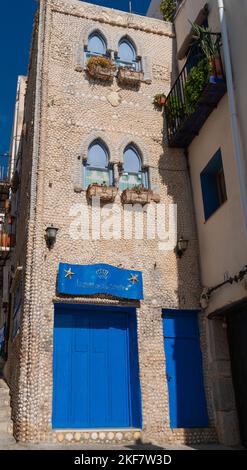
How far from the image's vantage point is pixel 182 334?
36.2 feet

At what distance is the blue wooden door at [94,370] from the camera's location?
988cm

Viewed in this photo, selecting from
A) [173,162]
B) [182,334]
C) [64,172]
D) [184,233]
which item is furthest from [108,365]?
[173,162]

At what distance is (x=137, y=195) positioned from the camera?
11.7m

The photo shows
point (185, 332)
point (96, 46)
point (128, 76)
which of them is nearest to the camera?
point (185, 332)

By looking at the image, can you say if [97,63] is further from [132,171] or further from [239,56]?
[239,56]

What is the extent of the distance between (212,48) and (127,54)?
3.29 metres

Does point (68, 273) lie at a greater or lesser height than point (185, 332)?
greater

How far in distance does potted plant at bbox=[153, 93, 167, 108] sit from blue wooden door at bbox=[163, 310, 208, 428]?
562 centimetres

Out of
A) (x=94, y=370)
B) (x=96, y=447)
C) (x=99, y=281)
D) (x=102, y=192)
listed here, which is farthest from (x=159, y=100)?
(x=96, y=447)

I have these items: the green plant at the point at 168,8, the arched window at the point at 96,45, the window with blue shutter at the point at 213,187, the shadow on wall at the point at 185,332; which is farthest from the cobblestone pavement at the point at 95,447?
the green plant at the point at 168,8

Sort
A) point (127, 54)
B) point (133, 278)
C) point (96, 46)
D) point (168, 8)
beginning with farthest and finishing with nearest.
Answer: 1. point (168, 8)
2. point (127, 54)
3. point (96, 46)
4. point (133, 278)

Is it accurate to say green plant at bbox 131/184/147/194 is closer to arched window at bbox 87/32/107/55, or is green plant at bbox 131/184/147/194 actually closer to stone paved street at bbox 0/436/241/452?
arched window at bbox 87/32/107/55

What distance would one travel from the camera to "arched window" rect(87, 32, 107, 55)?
522 inches

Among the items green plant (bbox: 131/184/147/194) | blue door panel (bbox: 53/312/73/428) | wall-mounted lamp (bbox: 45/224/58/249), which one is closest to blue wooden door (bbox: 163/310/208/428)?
blue door panel (bbox: 53/312/73/428)
